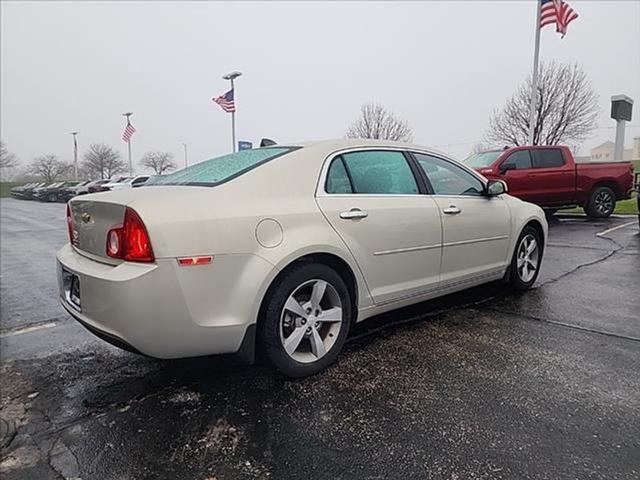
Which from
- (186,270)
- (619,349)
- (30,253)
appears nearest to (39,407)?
(186,270)

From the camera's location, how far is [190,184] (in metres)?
2.80

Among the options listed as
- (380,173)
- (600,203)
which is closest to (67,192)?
(600,203)

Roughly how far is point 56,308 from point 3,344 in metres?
1.05

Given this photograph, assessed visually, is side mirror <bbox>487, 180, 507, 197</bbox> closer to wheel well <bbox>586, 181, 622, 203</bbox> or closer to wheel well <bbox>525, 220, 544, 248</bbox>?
wheel well <bbox>525, 220, 544, 248</bbox>

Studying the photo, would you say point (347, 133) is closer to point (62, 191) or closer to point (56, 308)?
point (62, 191)

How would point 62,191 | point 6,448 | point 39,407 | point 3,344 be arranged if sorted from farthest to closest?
point 62,191 → point 3,344 → point 39,407 → point 6,448

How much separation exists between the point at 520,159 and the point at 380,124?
23.3m

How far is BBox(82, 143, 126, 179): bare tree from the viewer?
→ 187ft

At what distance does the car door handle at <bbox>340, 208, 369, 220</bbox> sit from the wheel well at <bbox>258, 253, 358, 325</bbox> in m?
0.28

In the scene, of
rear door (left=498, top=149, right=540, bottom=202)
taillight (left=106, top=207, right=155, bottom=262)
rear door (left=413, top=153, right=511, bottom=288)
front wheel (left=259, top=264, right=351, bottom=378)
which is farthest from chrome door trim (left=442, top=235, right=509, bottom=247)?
rear door (left=498, top=149, right=540, bottom=202)

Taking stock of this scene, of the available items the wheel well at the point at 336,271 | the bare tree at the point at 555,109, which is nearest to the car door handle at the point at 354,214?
the wheel well at the point at 336,271

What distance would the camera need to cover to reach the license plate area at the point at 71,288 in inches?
104

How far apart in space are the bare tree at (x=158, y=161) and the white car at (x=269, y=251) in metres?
63.1

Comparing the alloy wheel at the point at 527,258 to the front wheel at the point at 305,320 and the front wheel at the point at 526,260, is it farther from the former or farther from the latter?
the front wheel at the point at 305,320
